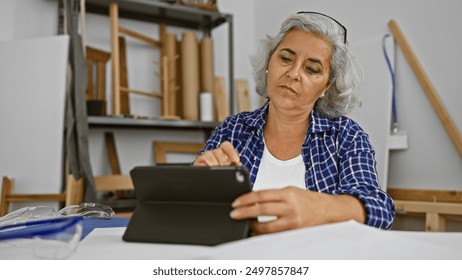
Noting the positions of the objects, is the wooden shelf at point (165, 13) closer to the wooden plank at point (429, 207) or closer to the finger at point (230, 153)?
the wooden plank at point (429, 207)

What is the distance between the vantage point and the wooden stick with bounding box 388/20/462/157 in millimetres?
2172

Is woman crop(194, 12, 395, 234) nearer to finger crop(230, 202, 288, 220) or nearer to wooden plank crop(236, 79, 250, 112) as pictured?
finger crop(230, 202, 288, 220)

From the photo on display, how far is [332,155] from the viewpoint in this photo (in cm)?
129

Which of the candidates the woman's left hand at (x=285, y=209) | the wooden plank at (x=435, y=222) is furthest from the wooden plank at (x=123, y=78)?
the woman's left hand at (x=285, y=209)

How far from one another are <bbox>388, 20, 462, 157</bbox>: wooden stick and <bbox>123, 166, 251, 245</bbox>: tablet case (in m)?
1.79

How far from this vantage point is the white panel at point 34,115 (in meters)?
2.56

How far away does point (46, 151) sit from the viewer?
2.56m

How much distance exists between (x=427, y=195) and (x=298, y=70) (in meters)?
1.27

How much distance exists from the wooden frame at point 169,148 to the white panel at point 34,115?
80 cm

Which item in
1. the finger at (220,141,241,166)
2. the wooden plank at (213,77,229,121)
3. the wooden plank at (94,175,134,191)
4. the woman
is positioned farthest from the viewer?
the wooden plank at (213,77,229,121)

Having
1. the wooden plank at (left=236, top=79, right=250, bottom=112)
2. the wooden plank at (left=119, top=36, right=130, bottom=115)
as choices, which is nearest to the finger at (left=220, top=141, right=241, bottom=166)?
the wooden plank at (left=119, top=36, right=130, bottom=115)

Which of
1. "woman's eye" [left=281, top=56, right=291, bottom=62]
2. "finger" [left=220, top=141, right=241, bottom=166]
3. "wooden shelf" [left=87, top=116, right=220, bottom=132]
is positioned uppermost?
"woman's eye" [left=281, top=56, right=291, bottom=62]
